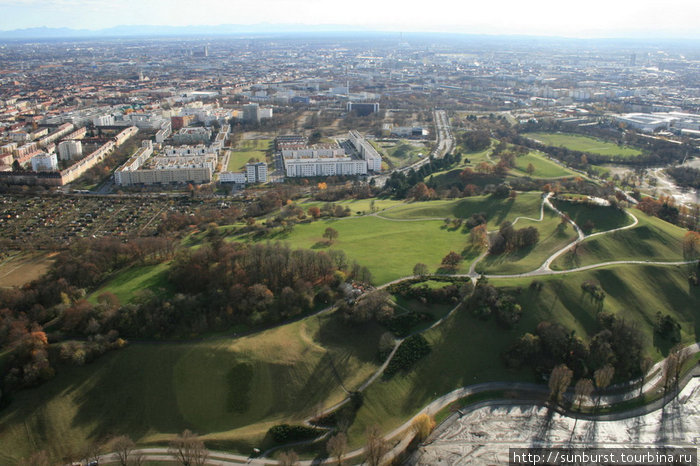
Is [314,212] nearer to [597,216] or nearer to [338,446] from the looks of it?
[597,216]

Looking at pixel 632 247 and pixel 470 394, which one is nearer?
pixel 470 394

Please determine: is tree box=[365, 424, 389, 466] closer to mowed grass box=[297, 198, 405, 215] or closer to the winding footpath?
the winding footpath

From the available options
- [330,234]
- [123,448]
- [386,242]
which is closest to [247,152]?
[330,234]

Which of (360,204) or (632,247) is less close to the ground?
(632,247)

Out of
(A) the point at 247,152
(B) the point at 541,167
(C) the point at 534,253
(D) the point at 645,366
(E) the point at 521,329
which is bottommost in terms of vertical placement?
(D) the point at 645,366

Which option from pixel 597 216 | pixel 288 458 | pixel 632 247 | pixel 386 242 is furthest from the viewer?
pixel 597 216

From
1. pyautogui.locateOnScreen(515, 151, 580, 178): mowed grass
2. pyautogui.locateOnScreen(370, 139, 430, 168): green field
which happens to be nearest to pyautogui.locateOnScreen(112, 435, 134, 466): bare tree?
pyautogui.locateOnScreen(515, 151, 580, 178): mowed grass

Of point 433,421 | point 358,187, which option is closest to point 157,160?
point 358,187
